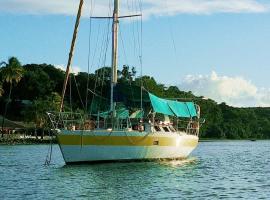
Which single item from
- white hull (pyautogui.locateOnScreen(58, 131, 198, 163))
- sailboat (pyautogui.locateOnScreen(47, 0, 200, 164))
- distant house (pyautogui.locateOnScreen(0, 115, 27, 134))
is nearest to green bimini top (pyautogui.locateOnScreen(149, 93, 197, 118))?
sailboat (pyautogui.locateOnScreen(47, 0, 200, 164))

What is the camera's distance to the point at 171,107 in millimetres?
60500

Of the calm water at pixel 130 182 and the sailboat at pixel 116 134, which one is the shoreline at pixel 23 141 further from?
the calm water at pixel 130 182

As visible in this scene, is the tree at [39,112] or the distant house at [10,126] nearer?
the tree at [39,112]

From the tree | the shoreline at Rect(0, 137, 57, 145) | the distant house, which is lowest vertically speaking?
the shoreline at Rect(0, 137, 57, 145)

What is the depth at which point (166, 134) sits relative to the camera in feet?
185

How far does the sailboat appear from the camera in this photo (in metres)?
50.1

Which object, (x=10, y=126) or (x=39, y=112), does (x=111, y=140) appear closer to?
(x=39, y=112)

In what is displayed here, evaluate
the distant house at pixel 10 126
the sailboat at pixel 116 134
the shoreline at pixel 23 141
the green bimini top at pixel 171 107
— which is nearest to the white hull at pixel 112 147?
the sailboat at pixel 116 134

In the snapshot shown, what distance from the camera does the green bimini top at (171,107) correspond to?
5656 centimetres

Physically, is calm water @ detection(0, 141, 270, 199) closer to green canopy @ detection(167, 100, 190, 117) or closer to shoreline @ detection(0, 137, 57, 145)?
green canopy @ detection(167, 100, 190, 117)

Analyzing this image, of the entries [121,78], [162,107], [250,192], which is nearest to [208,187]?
[250,192]

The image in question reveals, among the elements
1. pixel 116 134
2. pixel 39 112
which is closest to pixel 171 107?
pixel 116 134

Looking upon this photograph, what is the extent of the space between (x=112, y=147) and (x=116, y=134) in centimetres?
115

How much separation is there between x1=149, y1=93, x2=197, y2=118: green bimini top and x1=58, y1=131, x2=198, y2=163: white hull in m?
2.59
